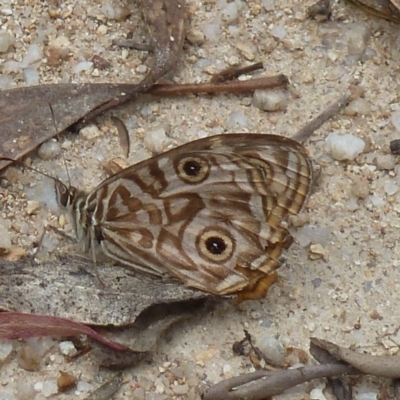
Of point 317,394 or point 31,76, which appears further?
point 31,76

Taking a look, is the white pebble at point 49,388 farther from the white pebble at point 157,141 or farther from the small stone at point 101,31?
the small stone at point 101,31

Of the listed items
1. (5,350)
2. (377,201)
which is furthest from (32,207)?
(377,201)

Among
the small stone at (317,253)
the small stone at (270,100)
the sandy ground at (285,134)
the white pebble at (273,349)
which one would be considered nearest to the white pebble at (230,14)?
the sandy ground at (285,134)

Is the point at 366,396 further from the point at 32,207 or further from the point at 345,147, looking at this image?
the point at 32,207

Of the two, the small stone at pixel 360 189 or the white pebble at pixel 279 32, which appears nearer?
the small stone at pixel 360 189

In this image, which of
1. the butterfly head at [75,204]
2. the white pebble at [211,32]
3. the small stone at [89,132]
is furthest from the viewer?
the white pebble at [211,32]

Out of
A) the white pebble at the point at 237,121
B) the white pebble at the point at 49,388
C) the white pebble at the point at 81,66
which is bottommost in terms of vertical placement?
the white pebble at the point at 49,388

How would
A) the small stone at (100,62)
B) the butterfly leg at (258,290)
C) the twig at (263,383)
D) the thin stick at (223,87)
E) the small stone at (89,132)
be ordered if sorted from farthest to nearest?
the small stone at (100,62) < the thin stick at (223,87) < the small stone at (89,132) < the butterfly leg at (258,290) < the twig at (263,383)

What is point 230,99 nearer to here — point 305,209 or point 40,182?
point 305,209
